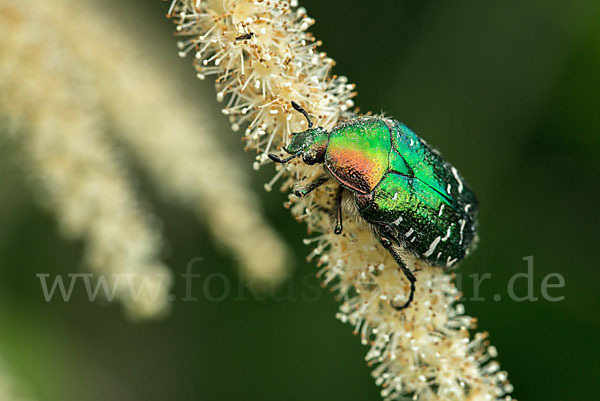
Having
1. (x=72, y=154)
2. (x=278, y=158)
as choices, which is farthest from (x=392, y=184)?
(x=72, y=154)

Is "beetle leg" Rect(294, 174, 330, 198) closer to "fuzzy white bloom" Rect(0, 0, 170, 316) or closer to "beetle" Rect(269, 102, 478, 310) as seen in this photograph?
"beetle" Rect(269, 102, 478, 310)

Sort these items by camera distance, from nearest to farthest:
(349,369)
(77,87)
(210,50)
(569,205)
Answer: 1. (210,50)
2. (77,87)
3. (569,205)
4. (349,369)

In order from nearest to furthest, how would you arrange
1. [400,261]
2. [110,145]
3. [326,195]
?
[400,261] < [326,195] < [110,145]

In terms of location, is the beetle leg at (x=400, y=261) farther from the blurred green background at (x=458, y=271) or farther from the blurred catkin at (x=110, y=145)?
the blurred catkin at (x=110, y=145)

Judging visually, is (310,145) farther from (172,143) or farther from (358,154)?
(172,143)

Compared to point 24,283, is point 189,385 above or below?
below

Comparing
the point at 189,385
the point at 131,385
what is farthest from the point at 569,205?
the point at 131,385

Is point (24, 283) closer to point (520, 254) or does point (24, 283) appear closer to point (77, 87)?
point (77, 87)
